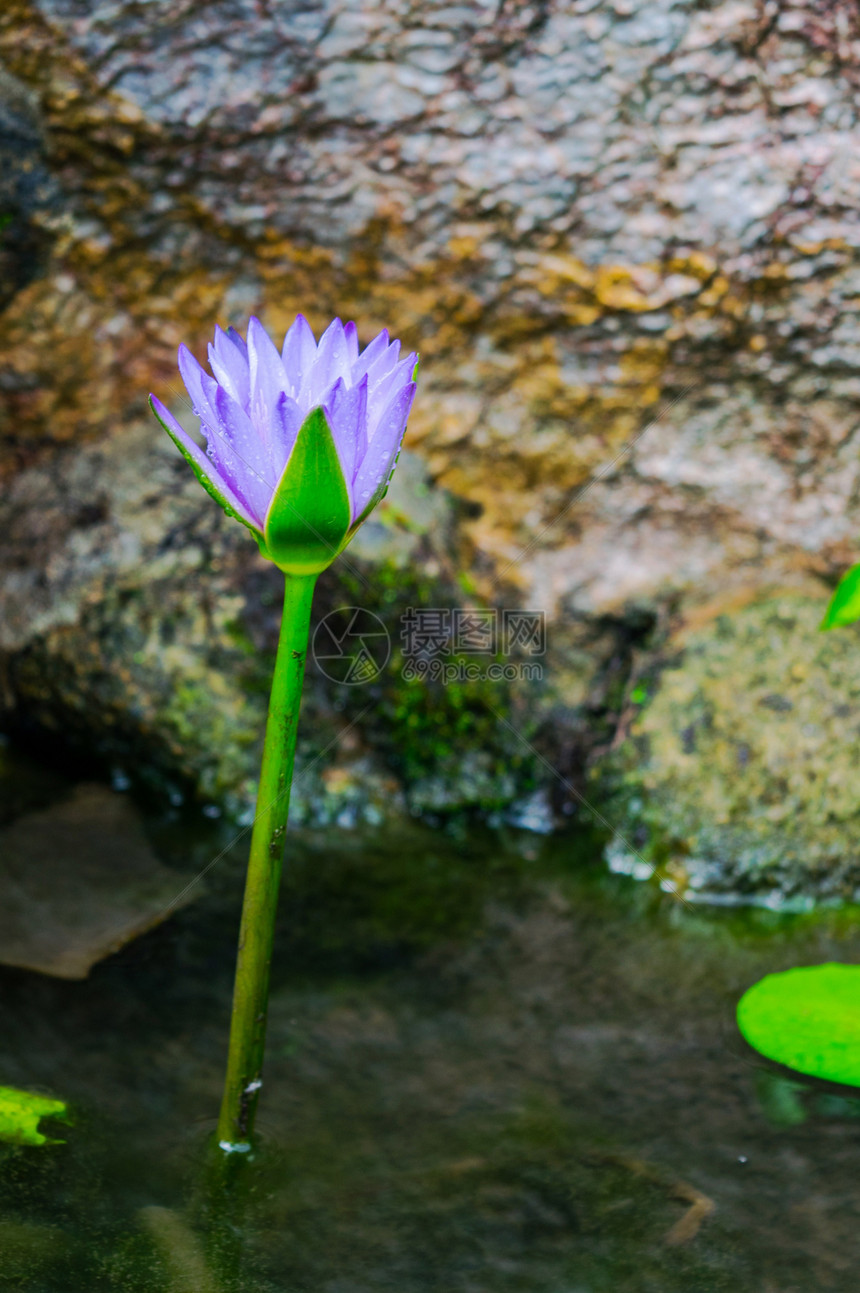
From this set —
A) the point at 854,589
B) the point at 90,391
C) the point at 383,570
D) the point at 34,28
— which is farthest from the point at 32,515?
the point at 854,589

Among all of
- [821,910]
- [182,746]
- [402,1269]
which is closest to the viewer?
[402,1269]

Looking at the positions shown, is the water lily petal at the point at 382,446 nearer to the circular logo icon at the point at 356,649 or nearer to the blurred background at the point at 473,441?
the blurred background at the point at 473,441

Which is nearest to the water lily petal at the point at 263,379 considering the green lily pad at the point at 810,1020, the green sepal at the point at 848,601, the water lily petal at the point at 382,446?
the water lily petal at the point at 382,446

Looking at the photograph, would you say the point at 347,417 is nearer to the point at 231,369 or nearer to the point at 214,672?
the point at 231,369

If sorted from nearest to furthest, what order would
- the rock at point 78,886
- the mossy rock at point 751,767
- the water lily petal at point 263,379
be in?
the water lily petal at point 263,379 → the rock at point 78,886 → the mossy rock at point 751,767

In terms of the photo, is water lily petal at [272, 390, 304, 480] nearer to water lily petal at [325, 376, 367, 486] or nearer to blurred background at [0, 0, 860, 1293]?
water lily petal at [325, 376, 367, 486]

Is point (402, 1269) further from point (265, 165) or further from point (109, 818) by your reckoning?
point (265, 165)

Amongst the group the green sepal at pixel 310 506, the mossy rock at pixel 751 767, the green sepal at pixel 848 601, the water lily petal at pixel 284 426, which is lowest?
the mossy rock at pixel 751 767
